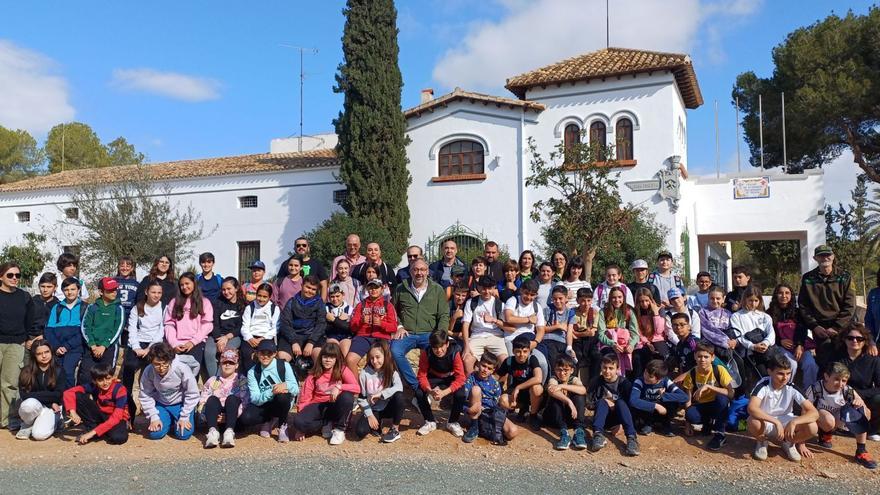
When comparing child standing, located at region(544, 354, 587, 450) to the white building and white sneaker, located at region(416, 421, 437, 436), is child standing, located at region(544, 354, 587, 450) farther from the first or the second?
the white building

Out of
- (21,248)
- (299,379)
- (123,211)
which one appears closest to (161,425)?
(299,379)

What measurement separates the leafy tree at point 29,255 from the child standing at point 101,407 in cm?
2017

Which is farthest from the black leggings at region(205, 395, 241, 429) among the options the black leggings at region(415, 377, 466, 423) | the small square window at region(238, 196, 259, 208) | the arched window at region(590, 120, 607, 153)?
the small square window at region(238, 196, 259, 208)

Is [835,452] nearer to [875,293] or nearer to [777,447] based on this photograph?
[777,447]

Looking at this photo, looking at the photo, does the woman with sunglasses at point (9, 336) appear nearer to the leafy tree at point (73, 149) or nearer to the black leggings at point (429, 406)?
the black leggings at point (429, 406)

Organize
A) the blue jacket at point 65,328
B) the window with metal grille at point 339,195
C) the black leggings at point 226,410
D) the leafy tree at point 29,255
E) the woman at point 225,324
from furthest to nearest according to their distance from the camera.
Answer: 1. the leafy tree at point 29,255
2. the window with metal grille at point 339,195
3. the woman at point 225,324
4. the blue jacket at point 65,328
5. the black leggings at point 226,410

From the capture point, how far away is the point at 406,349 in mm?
7324

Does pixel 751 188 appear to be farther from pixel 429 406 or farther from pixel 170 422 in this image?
pixel 170 422

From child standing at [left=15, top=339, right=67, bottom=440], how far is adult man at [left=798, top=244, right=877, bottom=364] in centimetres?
780

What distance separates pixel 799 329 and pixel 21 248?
2554 cm

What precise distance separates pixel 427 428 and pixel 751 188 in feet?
52.6

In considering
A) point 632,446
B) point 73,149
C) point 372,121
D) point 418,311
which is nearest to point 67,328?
point 418,311

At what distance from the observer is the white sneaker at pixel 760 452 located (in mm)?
5796

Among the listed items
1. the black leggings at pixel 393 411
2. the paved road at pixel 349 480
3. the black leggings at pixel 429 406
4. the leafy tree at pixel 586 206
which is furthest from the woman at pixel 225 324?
the leafy tree at pixel 586 206
